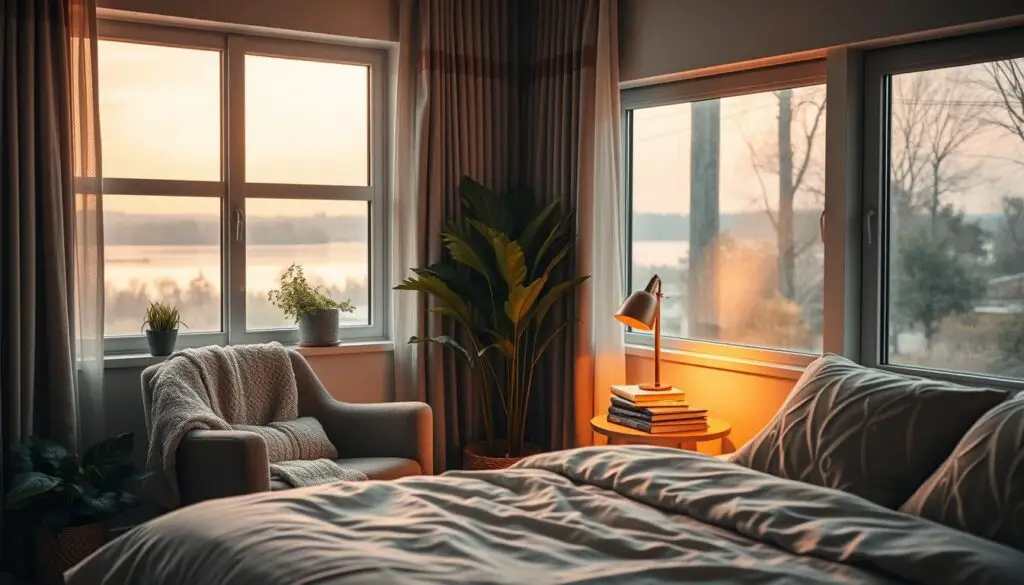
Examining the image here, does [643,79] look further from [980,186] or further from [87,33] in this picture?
[87,33]

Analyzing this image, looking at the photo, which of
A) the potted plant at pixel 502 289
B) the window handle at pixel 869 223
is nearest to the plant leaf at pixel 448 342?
the potted plant at pixel 502 289

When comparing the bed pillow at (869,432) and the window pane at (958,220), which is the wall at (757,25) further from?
the bed pillow at (869,432)

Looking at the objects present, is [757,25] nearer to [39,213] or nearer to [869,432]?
[869,432]

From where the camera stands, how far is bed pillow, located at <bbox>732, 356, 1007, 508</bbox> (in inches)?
101

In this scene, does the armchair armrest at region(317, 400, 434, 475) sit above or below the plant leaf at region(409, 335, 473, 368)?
below

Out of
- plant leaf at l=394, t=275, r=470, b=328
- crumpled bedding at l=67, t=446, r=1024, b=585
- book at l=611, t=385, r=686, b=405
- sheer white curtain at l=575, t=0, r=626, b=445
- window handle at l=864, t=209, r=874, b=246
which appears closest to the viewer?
crumpled bedding at l=67, t=446, r=1024, b=585

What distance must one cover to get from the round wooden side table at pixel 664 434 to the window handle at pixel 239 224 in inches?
66.6

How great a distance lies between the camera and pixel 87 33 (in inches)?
155

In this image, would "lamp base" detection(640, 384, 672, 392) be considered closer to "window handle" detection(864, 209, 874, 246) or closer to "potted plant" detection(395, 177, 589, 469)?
"potted plant" detection(395, 177, 589, 469)

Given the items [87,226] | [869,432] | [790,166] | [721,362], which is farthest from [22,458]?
[790,166]

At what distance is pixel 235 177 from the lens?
4504 mm

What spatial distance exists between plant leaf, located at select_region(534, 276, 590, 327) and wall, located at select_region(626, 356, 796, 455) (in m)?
0.47

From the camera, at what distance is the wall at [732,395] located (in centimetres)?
400

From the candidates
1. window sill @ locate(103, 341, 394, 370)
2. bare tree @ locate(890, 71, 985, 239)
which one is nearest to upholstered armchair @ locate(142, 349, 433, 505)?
window sill @ locate(103, 341, 394, 370)
